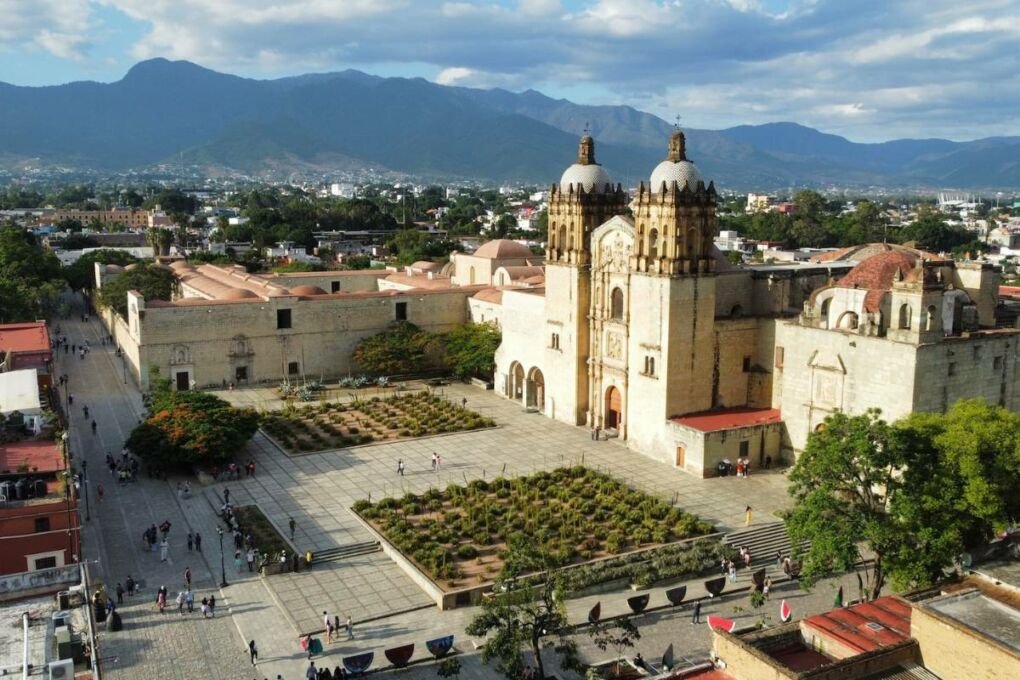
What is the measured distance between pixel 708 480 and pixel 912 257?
11.3 metres

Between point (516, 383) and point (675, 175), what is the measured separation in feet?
48.6

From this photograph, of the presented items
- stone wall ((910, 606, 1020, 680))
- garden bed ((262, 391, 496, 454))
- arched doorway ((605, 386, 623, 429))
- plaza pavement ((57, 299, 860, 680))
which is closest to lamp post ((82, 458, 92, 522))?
plaza pavement ((57, 299, 860, 680))

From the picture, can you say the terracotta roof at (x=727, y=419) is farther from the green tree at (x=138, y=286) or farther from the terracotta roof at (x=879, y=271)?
the green tree at (x=138, y=286)

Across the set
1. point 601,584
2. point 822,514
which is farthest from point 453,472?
point 822,514

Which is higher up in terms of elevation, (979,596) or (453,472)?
(979,596)

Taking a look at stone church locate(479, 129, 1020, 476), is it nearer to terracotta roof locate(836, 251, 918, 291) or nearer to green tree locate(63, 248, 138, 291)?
terracotta roof locate(836, 251, 918, 291)

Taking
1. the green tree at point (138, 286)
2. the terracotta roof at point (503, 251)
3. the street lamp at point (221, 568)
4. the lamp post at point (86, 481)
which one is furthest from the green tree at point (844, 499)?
the green tree at point (138, 286)

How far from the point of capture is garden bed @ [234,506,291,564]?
25812 mm

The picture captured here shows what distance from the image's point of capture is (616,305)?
38.1 meters

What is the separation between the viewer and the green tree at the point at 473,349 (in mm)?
47500

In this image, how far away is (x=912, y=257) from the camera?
33.0 metres

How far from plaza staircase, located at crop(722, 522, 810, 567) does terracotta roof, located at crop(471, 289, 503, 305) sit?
23.9 meters

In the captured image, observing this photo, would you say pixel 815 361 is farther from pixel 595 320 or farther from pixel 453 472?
pixel 453 472

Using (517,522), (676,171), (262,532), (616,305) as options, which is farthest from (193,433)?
(676,171)
